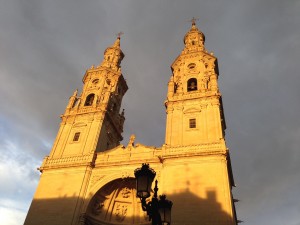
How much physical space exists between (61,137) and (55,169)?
3977 mm

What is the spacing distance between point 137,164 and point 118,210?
4318mm

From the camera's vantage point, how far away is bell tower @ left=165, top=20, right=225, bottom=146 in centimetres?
2377

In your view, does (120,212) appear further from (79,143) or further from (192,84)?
(192,84)

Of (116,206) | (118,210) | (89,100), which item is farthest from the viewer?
(89,100)

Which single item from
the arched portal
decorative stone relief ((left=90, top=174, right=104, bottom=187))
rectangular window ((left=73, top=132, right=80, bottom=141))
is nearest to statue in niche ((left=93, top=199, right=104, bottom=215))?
the arched portal

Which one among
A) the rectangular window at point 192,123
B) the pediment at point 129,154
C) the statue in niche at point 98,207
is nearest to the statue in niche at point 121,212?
the statue in niche at point 98,207

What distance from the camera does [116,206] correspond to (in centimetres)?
2423

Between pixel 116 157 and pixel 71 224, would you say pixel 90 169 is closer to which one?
pixel 116 157

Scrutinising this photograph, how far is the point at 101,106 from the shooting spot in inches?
1176

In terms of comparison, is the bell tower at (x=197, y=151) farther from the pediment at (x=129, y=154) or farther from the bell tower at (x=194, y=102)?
the pediment at (x=129, y=154)

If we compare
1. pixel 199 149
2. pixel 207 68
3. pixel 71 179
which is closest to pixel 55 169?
pixel 71 179

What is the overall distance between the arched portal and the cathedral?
0.08 meters

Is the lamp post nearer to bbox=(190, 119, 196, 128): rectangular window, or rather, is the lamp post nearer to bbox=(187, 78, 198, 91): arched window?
bbox=(190, 119, 196, 128): rectangular window

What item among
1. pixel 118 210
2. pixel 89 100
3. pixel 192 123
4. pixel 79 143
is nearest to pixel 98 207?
pixel 118 210
